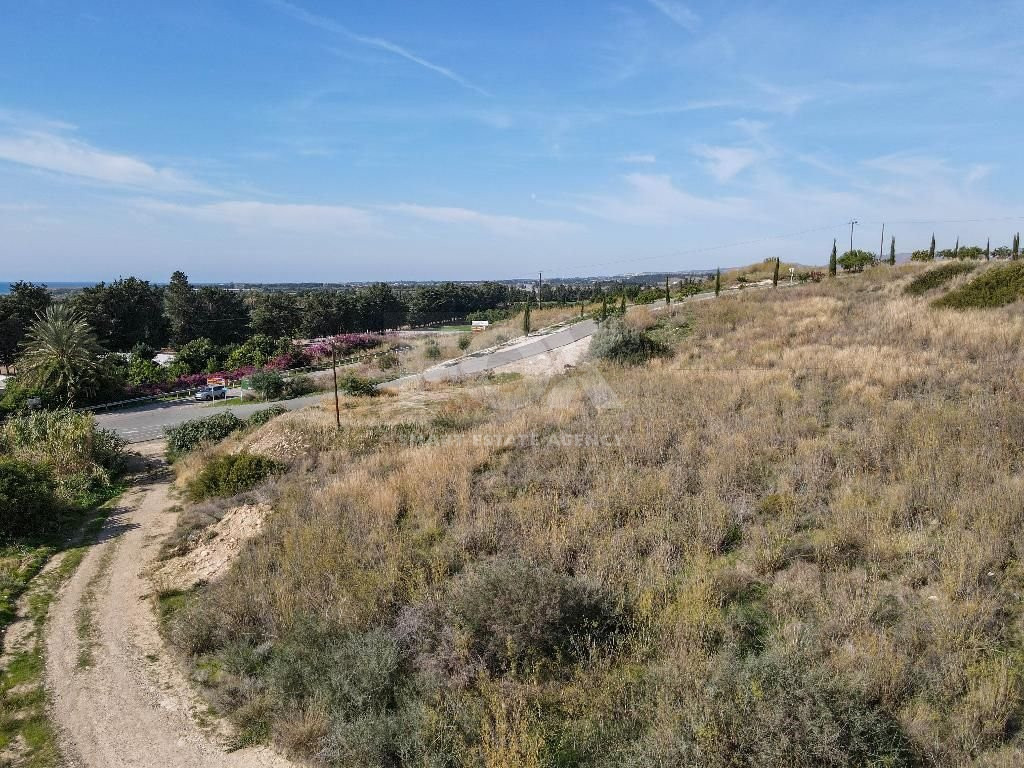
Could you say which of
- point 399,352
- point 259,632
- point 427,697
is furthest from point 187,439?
point 399,352

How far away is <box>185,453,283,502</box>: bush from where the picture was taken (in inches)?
450

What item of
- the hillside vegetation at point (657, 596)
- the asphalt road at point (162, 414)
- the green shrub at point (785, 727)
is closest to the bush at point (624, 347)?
the hillside vegetation at point (657, 596)

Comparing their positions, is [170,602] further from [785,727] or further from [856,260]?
[856,260]

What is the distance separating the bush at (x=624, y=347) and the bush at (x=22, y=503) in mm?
15194

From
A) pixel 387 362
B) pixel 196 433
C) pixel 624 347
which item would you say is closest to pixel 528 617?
pixel 624 347

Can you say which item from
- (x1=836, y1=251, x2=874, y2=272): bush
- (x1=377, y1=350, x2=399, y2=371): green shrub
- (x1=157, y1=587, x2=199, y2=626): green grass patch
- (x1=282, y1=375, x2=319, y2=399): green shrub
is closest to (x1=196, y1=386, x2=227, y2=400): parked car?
(x1=282, y1=375, x2=319, y2=399): green shrub

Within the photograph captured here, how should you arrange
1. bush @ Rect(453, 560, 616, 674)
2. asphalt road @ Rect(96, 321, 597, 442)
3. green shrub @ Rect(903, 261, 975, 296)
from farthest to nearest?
green shrub @ Rect(903, 261, 975, 296) < asphalt road @ Rect(96, 321, 597, 442) < bush @ Rect(453, 560, 616, 674)

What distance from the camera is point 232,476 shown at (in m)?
11.5

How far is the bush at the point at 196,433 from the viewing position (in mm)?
16516

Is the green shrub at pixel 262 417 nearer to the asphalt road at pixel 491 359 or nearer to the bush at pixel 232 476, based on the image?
the asphalt road at pixel 491 359

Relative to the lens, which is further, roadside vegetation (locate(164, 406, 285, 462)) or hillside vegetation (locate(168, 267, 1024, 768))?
roadside vegetation (locate(164, 406, 285, 462))

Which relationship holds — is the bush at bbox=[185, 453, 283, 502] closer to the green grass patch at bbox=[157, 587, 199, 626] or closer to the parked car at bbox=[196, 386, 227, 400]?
the green grass patch at bbox=[157, 587, 199, 626]

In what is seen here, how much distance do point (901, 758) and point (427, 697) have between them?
11.7ft

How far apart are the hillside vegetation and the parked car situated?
56.9 ft
